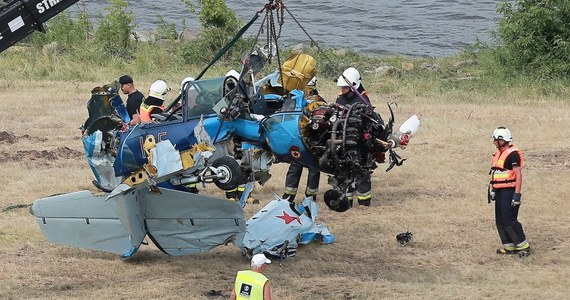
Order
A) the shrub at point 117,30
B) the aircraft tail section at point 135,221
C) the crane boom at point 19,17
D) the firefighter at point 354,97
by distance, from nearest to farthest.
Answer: the crane boom at point 19,17 < the aircraft tail section at point 135,221 < the firefighter at point 354,97 < the shrub at point 117,30

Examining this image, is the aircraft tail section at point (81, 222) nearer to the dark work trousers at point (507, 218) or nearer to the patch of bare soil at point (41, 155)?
the dark work trousers at point (507, 218)

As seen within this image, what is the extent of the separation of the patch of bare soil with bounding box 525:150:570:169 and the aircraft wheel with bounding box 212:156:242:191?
825cm

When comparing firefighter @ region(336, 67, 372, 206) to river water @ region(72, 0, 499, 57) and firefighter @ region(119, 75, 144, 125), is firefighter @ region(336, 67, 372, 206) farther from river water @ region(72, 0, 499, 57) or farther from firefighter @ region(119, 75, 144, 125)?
river water @ region(72, 0, 499, 57)

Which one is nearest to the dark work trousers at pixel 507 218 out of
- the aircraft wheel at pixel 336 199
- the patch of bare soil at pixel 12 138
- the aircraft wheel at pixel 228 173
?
the aircraft wheel at pixel 336 199

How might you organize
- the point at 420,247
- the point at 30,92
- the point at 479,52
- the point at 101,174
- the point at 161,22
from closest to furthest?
1. the point at 101,174
2. the point at 420,247
3. the point at 30,92
4. the point at 479,52
5. the point at 161,22

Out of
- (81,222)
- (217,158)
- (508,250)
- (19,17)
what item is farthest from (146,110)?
(508,250)

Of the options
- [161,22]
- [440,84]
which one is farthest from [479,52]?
[161,22]

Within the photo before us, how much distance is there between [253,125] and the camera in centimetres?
1250

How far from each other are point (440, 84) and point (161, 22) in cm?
1283

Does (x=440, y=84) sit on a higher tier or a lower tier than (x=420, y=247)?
lower

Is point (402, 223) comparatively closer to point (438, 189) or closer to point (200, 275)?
point (438, 189)

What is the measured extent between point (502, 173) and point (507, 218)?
599mm

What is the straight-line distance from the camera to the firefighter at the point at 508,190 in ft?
44.4

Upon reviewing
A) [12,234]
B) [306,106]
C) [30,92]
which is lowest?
[30,92]
